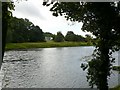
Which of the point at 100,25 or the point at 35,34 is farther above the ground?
the point at 100,25

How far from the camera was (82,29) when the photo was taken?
1505 centimetres

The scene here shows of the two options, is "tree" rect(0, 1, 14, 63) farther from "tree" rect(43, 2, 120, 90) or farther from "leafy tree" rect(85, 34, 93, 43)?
"leafy tree" rect(85, 34, 93, 43)

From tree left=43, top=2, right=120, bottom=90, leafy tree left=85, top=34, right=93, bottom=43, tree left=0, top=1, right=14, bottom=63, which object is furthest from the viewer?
leafy tree left=85, top=34, right=93, bottom=43

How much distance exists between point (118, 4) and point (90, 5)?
66.3 inches

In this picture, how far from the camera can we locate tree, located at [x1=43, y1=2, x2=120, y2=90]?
44.9 feet

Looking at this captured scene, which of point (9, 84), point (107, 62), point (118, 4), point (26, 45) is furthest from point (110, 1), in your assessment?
point (26, 45)

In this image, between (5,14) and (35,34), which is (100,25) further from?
(35,34)

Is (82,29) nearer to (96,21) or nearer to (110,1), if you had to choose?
(96,21)

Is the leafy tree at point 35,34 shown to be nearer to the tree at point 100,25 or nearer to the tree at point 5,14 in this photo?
the tree at point 100,25

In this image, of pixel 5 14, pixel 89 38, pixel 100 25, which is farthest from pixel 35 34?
pixel 5 14

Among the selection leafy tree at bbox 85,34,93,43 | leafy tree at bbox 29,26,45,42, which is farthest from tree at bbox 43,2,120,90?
leafy tree at bbox 29,26,45,42

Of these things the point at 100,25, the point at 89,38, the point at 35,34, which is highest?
the point at 100,25

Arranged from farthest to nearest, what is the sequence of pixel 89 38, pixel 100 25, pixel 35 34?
1. pixel 35 34
2. pixel 89 38
3. pixel 100 25

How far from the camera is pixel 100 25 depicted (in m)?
14.0
